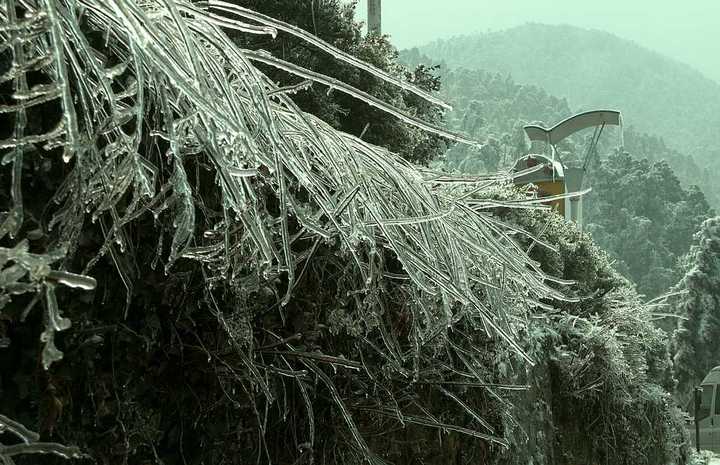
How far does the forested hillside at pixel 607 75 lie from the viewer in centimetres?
13425

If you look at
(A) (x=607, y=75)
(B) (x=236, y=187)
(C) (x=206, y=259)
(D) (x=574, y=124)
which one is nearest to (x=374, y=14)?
(D) (x=574, y=124)

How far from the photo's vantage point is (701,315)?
38.4 m

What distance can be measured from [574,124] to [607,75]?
124 meters

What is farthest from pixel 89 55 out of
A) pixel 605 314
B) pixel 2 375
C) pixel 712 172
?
pixel 712 172

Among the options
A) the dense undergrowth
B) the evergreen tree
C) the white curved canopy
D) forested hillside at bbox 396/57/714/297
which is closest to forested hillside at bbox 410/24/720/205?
forested hillside at bbox 396/57/714/297

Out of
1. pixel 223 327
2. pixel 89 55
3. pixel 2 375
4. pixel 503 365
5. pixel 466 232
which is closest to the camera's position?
pixel 89 55

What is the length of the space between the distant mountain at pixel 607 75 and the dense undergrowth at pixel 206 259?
12744cm

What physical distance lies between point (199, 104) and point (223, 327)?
3.32 ft

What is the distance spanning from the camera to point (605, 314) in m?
9.83

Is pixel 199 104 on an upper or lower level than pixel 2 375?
upper

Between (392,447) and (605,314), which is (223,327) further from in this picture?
(605,314)

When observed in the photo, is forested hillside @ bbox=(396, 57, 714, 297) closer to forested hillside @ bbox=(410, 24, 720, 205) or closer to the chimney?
forested hillside @ bbox=(410, 24, 720, 205)

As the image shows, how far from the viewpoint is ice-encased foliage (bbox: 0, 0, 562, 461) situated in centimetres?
189

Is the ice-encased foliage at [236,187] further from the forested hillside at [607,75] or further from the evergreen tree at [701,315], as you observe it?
the forested hillside at [607,75]
